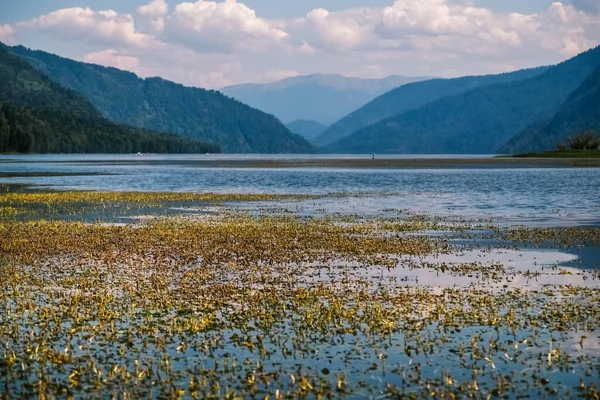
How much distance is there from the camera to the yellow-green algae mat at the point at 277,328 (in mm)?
18250

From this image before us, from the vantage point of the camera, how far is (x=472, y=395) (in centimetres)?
1734

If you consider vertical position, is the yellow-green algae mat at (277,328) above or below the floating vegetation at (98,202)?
below

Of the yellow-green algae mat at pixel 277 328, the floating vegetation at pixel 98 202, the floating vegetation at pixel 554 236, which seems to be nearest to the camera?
the yellow-green algae mat at pixel 277 328

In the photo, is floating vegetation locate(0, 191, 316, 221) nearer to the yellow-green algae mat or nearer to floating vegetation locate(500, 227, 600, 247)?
the yellow-green algae mat

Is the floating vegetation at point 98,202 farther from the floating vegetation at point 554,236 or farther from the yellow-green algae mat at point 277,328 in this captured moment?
the floating vegetation at point 554,236

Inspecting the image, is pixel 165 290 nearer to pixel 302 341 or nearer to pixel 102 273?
pixel 102 273

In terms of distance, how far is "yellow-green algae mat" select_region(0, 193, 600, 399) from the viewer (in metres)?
18.2

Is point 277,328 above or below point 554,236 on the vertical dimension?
below

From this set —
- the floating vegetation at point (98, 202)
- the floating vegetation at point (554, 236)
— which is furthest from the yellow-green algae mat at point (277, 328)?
the floating vegetation at point (98, 202)

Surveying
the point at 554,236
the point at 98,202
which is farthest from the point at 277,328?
the point at 98,202

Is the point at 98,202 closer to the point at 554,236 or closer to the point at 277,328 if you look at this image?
the point at 554,236

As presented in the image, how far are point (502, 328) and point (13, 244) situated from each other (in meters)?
27.4

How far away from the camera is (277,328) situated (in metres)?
23.4

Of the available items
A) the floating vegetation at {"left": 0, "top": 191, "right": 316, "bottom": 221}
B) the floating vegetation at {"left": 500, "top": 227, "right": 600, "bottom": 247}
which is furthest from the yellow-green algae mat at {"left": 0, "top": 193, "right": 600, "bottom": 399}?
the floating vegetation at {"left": 0, "top": 191, "right": 316, "bottom": 221}
